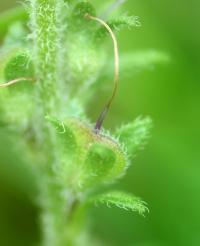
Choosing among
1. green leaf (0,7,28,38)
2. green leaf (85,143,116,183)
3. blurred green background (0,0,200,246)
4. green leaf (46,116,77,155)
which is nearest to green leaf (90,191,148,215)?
green leaf (85,143,116,183)

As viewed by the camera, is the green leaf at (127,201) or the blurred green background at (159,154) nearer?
the green leaf at (127,201)

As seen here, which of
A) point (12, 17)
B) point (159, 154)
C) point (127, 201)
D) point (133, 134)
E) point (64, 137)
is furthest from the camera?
point (159, 154)

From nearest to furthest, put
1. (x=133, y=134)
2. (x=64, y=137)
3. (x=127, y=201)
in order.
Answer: (x=127, y=201)
(x=64, y=137)
(x=133, y=134)

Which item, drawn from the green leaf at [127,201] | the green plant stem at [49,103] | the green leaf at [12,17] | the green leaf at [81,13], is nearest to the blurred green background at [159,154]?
the green plant stem at [49,103]

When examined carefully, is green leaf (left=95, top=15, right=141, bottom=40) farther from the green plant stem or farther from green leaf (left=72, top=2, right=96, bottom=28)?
the green plant stem

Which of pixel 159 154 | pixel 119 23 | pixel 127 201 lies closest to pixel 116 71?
pixel 119 23

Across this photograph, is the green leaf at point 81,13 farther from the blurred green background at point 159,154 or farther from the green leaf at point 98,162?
the blurred green background at point 159,154

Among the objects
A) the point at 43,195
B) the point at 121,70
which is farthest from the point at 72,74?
the point at 43,195

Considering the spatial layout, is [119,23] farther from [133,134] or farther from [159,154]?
[159,154]

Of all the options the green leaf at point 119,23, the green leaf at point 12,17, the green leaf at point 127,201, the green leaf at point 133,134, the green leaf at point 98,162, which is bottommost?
the green leaf at point 127,201
